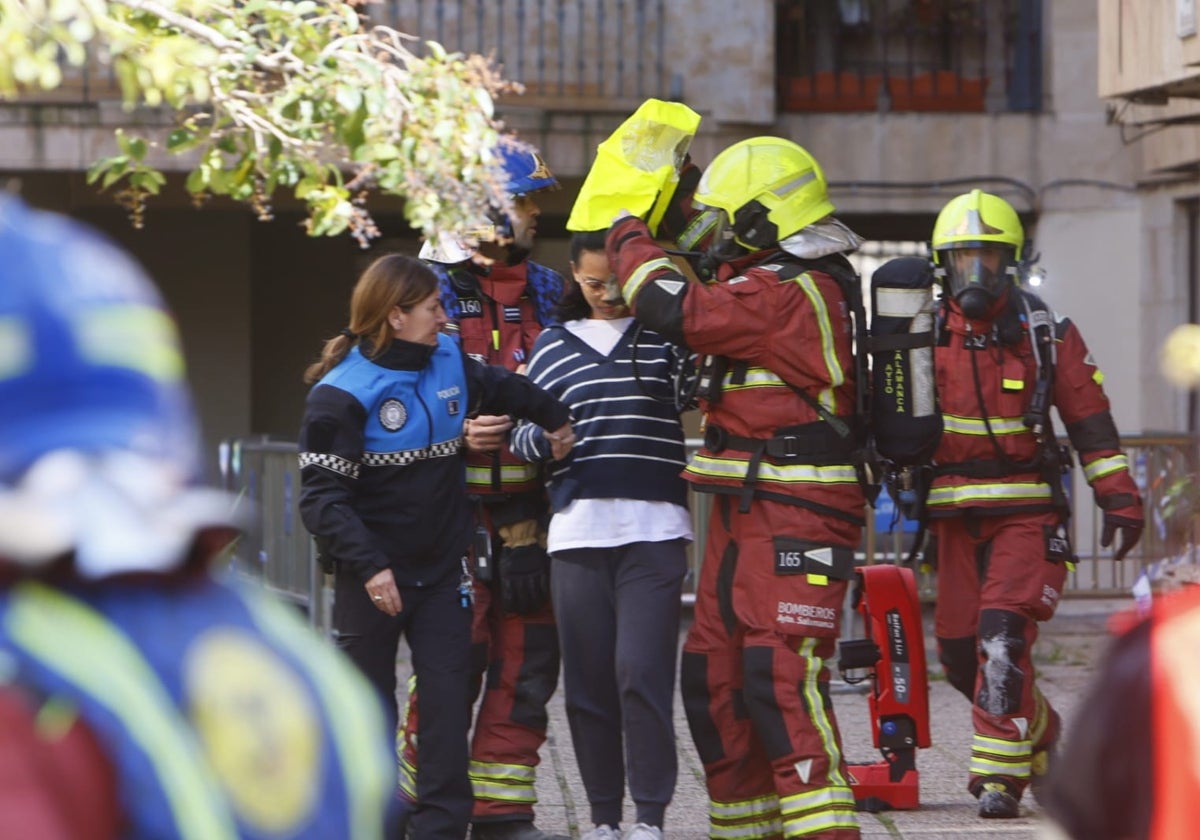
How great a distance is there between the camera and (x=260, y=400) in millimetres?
14516

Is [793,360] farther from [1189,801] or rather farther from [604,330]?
[1189,801]

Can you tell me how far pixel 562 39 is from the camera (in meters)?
13.0

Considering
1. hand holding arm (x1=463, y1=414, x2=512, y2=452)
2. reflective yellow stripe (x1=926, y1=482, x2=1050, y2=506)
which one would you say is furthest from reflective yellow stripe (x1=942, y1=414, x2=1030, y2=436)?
hand holding arm (x1=463, y1=414, x2=512, y2=452)

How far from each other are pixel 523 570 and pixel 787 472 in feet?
3.31

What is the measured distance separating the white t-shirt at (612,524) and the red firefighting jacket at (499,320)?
0.27 meters

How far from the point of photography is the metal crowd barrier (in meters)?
9.76

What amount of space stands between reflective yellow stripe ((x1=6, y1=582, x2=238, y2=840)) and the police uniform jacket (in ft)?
10.9

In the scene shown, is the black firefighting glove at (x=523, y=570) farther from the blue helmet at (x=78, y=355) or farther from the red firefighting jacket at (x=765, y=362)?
the blue helmet at (x=78, y=355)

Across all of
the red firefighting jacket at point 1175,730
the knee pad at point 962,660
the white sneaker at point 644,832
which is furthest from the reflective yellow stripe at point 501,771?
the red firefighting jacket at point 1175,730

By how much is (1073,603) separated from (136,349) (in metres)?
10.2

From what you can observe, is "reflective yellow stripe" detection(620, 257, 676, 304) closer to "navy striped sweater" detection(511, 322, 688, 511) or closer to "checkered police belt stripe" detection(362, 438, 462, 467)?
"navy striped sweater" detection(511, 322, 688, 511)

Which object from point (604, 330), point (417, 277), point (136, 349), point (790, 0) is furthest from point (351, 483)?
point (790, 0)

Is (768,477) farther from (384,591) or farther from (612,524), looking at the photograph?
(384,591)

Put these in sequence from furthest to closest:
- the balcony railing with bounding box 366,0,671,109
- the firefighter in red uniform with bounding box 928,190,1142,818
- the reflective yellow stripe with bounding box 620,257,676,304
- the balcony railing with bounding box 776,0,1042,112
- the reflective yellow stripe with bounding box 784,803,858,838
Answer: the balcony railing with bounding box 776,0,1042,112 < the balcony railing with bounding box 366,0,671,109 < the firefighter in red uniform with bounding box 928,190,1142,818 < the reflective yellow stripe with bounding box 620,257,676,304 < the reflective yellow stripe with bounding box 784,803,858,838
